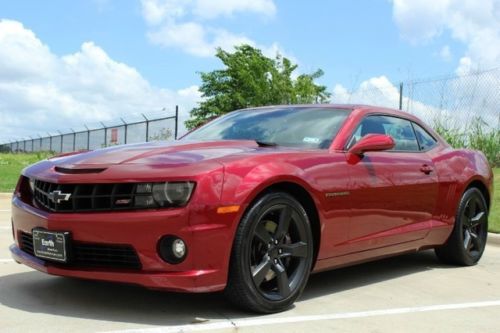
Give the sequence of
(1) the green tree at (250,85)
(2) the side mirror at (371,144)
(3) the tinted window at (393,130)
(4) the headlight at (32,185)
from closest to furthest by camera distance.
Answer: (4) the headlight at (32,185), (2) the side mirror at (371,144), (3) the tinted window at (393,130), (1) the green tree at (250,85)

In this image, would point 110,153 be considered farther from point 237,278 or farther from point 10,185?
point 10,185

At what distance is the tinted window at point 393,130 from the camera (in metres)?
5.18

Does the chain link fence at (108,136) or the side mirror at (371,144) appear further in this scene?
the chain link fence at (108,136)

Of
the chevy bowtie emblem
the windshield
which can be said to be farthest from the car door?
the chevy bowtie emblem

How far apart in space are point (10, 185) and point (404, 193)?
10569 millimetres

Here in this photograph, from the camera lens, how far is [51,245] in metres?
3.89

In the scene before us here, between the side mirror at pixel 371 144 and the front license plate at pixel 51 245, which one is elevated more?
the side mirror at pixel 371 144

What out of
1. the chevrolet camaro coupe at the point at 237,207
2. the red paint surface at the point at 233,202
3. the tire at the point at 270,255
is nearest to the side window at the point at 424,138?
the red paint surface at the point at 233,202

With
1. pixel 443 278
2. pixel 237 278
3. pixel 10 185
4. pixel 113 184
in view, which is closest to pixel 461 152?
pixel 443 278

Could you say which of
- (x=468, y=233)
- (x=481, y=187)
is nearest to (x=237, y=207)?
(x=468, y=233)

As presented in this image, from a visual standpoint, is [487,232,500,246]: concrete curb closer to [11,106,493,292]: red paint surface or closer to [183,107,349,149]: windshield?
[11,106,493,292]: red paint surface

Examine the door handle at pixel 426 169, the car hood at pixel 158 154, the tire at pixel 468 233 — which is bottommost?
the tire at pixel 468 233

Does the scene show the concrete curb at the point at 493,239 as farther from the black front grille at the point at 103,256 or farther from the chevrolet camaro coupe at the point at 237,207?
the black front grille at the point at 103,256

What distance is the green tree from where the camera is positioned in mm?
20203
